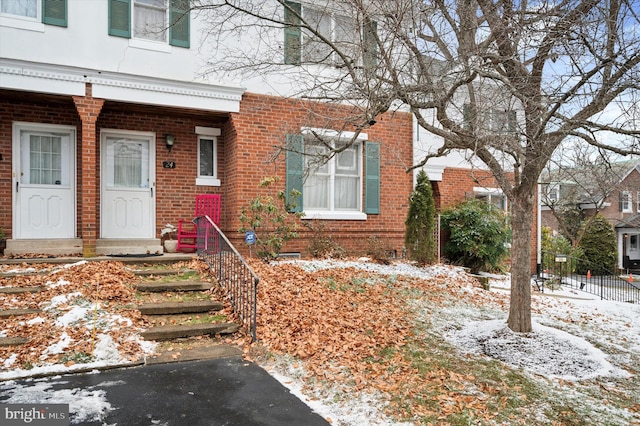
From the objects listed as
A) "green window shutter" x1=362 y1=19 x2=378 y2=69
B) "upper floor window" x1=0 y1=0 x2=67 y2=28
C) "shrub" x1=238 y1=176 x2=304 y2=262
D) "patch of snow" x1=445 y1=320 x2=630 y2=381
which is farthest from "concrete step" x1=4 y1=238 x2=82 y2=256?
"patch of snow" x1=445 y1=320 x2=630 y2=381

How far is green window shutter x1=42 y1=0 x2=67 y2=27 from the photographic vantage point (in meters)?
7.97

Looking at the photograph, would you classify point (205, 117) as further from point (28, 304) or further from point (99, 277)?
point (28, 304)

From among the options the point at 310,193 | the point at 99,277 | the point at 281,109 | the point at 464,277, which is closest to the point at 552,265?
the point at 464,277

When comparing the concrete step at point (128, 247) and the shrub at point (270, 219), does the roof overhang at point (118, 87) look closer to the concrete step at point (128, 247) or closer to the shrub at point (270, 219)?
the shrub at point (270, 219)

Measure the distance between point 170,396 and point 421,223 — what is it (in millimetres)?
7553

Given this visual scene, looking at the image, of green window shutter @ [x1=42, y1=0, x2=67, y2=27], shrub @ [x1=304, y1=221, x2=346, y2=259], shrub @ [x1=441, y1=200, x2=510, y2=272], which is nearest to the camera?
green window shutter @ [x1=42, y1=0, x2=67, y2=27]

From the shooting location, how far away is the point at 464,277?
10.4 m

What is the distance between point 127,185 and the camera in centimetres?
934

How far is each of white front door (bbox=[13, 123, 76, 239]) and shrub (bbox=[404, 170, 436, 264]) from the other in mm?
7245

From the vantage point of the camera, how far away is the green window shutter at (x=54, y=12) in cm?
797

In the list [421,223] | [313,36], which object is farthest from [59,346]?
[421,223]

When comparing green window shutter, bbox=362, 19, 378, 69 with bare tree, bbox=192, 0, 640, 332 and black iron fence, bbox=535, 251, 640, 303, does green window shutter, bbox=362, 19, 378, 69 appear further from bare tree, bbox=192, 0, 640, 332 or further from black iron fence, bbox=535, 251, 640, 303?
black iron fence, bbox=535, 251, 640, 303

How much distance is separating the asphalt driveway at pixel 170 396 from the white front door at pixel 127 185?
5.27 m

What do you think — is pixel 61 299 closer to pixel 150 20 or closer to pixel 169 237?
pixel 169 237
